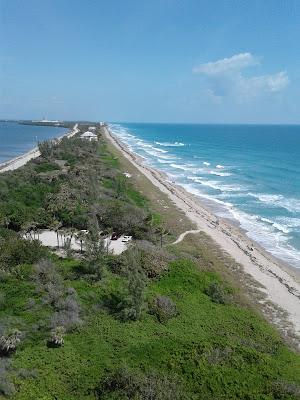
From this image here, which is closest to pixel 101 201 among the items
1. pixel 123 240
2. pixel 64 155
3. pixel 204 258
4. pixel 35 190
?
pixel 35 190

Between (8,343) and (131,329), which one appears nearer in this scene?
(8,343)

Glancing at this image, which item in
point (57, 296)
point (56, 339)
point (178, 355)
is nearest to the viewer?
point (178, 355)

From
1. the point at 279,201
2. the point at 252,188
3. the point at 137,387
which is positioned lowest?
the point at 252,188

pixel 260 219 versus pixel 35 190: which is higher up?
pixel 35 190

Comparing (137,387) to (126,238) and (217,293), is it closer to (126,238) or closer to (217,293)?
(217,293)

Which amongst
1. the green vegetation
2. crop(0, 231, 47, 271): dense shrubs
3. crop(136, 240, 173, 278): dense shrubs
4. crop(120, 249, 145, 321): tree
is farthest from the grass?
crop(0, 231, 47, 271): dense shrubs

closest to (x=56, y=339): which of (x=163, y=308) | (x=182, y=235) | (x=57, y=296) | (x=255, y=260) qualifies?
(x=57, y=296)

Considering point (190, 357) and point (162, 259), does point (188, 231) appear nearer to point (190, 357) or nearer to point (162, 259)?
point (162, 259)
